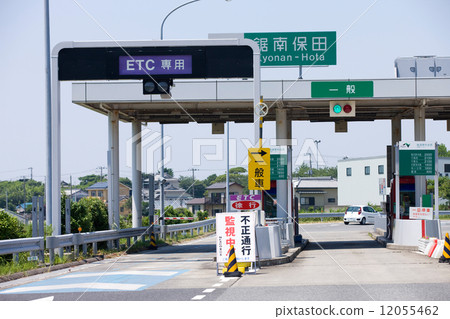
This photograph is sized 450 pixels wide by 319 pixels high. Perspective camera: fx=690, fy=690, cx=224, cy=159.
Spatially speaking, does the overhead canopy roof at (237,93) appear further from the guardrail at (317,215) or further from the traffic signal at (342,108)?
the guardrail at (317,215)

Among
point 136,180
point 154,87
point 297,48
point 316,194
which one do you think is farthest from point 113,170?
point 316,194

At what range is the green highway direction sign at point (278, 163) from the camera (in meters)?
27.8

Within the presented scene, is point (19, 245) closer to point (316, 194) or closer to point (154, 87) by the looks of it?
point (154, 87)

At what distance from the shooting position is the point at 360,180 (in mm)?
86438

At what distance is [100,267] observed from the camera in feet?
59.8

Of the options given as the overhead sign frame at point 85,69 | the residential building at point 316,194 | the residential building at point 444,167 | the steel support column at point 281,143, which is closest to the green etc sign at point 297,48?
the steel support column at point 281,143

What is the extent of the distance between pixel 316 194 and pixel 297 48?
60059 mm

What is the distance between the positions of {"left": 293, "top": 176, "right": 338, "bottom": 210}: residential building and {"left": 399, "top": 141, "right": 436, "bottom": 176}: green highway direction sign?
61513 mm

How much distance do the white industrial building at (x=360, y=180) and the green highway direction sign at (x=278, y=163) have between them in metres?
54.2

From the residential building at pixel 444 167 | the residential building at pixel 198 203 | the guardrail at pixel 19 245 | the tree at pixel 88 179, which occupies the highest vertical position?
the residential building at pixel 444 167

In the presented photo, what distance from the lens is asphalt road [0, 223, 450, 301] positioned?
1101 centimetres

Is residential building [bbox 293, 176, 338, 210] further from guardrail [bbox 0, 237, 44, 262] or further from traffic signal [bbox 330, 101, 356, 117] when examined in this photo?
guardrail [bbox 0, 237, 44, 262]

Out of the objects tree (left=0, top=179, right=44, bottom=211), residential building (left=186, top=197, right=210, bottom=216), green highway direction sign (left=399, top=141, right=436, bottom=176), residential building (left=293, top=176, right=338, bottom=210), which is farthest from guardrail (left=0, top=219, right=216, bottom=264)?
tree (left=0, top=179, right=44, bottom=211)

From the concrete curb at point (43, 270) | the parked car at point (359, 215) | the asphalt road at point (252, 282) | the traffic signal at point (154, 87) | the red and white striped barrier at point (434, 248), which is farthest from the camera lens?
the parked car at point (359, 215)
